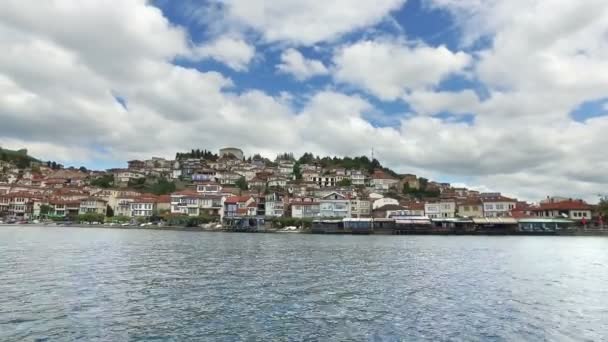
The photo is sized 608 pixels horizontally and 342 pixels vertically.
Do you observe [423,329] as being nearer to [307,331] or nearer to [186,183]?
[307,331]

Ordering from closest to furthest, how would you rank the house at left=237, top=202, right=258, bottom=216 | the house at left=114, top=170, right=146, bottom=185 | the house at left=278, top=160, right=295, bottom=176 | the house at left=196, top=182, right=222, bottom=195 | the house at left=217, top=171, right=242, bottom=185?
1. the house at left=237, top=202, right=258, bottom=216
2. the house at left=196, top=182, right=222, bottom=195
3. the house at left=217, top=171, right=242, bottom=185
4. the house at left=114, top=170, right=146, bottom=185
5. the house at left=278, top=160, right=295, bottom=176

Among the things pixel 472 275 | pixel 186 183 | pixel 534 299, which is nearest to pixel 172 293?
pixel 534 299

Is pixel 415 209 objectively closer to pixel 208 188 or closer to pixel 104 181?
pixel 208 188

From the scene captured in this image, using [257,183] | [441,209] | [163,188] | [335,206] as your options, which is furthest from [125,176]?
[441,209]

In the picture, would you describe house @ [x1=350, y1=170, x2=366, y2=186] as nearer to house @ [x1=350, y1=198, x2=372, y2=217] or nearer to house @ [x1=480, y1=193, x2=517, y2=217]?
house @ [x1=350, y1=198, x2=372, y2=217]

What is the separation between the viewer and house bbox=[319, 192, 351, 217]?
350 ft

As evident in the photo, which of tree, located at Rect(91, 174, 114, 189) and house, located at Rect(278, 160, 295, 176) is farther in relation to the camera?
house, located at Rect(278, 160, 295, 176)

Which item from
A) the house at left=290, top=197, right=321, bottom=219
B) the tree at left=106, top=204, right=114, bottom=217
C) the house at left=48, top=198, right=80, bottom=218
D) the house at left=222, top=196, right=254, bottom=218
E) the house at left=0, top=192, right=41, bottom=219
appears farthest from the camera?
the house at left=0, top=192, right=41, bottom=219

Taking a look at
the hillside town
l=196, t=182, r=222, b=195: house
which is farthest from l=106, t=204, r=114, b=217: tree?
l=196, t=182, r=222, b=195: house

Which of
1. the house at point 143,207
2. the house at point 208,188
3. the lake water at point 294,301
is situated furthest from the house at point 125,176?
the lake water at point 294,301

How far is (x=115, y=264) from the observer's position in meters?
28.4

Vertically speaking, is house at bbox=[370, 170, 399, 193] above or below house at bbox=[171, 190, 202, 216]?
above

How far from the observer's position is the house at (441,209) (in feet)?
358

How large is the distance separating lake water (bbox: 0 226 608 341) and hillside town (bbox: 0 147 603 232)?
75.2 metres
